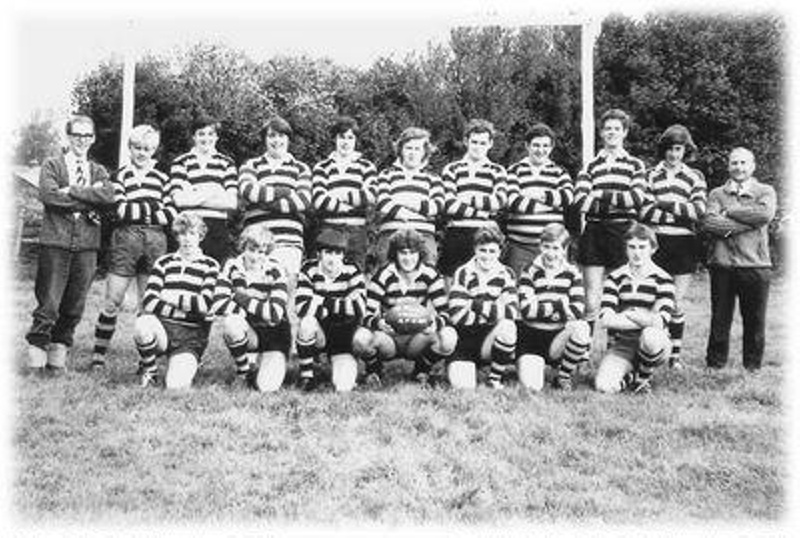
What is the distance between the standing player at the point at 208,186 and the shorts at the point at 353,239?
2.62 ft

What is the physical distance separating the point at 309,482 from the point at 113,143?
1272cm

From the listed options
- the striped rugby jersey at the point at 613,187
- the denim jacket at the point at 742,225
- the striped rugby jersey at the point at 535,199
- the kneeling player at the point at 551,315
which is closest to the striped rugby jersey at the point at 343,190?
the striped rugby jersey at the point at 535,199

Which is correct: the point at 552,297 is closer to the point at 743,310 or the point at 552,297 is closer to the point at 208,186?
the point at 743,310

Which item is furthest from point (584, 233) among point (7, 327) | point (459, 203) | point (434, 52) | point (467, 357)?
point (434, 52)

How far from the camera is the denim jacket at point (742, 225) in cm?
730

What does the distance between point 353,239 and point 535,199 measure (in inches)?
59.5

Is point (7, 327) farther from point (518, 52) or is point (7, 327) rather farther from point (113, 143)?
point (518, 52)

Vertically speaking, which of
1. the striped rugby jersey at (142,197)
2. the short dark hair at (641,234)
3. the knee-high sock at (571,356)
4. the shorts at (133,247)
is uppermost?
the striped rugby jersey at (142,197)

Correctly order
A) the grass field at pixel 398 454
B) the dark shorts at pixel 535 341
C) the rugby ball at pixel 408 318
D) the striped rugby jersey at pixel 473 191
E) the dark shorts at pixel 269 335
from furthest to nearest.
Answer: the striped rugby jersey at pixel 473 191 → the dark shorts at pixel 535 341 → the dark shorts at pixel 269 335 → the rugby ball at pixel 408 318 → the grass field at pixel 398 454

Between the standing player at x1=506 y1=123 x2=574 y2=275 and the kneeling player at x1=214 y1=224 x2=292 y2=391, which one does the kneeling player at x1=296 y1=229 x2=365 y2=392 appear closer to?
the kneeling player at x1=214 y1=224 x2=292 y2=391

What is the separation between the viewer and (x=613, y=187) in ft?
24.0

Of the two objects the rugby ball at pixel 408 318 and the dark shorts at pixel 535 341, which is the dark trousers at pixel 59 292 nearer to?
the rugby ball at pixel 408 318

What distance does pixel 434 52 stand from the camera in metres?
15.3

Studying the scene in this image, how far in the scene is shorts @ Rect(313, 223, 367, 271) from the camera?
7.18 meters
